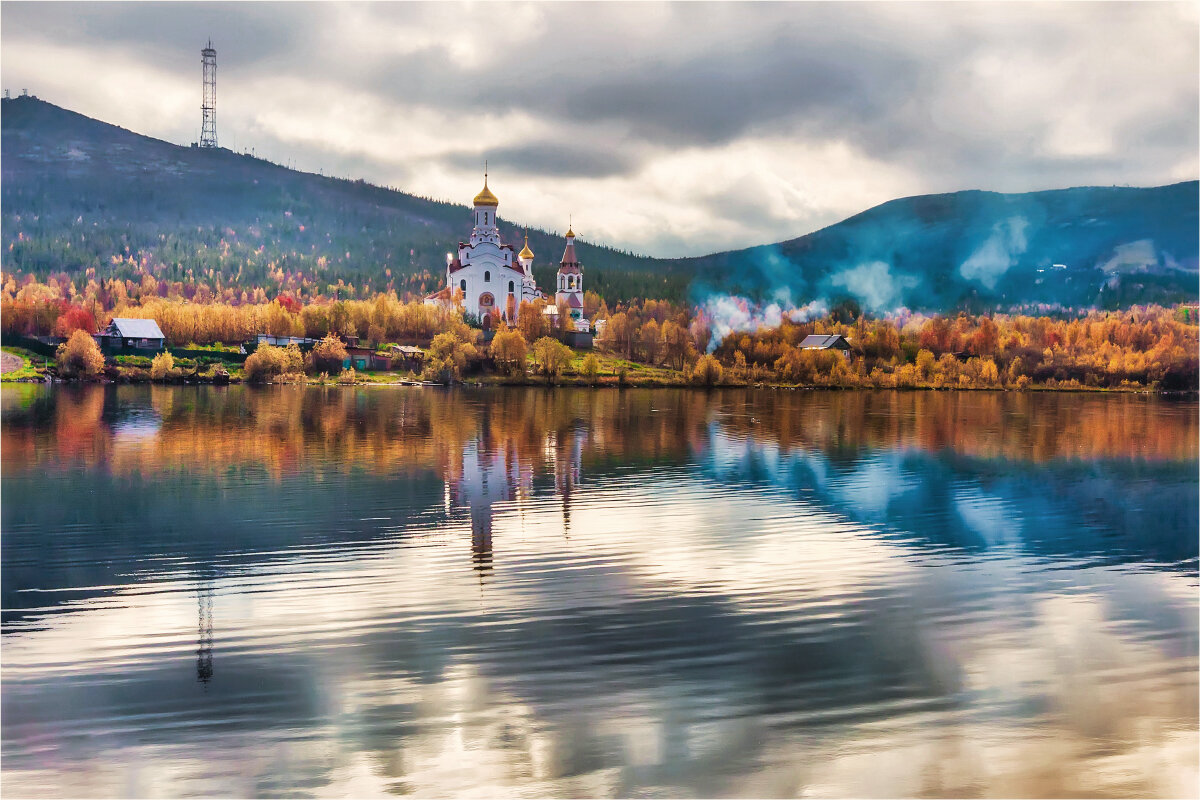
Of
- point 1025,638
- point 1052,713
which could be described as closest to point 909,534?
point 1025,638

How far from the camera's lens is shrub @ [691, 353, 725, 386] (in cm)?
10325

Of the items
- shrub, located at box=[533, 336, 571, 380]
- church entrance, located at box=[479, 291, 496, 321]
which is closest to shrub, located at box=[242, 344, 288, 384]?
shrub, located at box=[533, 336, 571, 380]

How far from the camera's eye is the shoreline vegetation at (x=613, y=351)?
305ft

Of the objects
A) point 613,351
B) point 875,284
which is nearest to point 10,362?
point 613,351

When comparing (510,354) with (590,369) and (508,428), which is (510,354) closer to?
(590,369)

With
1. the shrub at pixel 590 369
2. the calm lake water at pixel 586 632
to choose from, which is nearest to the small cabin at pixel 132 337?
the shrub at pixel 590 369

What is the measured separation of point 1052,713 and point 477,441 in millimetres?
29976

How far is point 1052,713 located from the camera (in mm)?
10461

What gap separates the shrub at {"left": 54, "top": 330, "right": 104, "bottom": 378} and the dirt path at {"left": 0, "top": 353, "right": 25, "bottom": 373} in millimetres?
6137

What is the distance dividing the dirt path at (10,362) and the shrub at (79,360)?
6137 millimetres

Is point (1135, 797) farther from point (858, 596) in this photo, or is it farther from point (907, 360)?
point (907, 360)

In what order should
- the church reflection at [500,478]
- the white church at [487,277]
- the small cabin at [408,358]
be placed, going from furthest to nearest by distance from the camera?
the white church at [487,277], the small cabin at [408,358], the church reflection at [500,478]

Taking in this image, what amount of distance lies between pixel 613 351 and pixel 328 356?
36.7 meters

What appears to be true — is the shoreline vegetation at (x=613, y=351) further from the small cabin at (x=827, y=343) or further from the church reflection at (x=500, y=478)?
the church reflection at (x=500, y=478)
